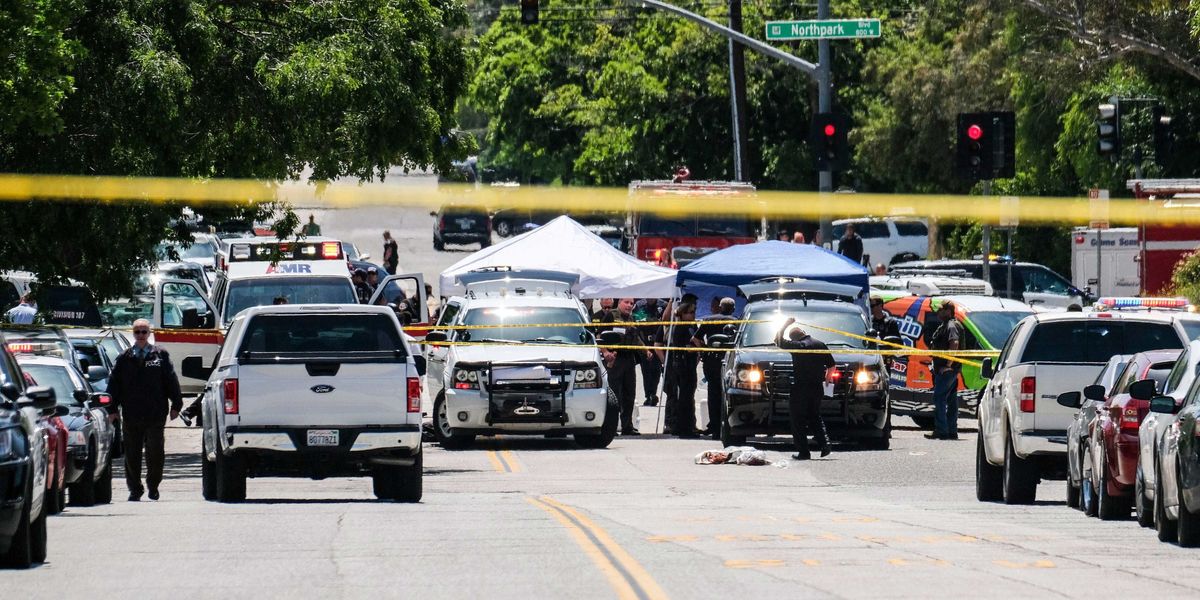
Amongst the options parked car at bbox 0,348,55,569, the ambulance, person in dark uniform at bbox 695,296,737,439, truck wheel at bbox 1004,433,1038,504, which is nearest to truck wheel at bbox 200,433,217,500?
parked car at bbox 0,348,55,569

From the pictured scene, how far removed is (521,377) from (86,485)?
7.75 meters

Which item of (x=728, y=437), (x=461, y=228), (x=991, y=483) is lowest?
(x=728, y=437)

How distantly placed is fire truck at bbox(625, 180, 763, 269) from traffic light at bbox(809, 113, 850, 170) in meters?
9.17

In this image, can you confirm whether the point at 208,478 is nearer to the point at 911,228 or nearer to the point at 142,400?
the point at 142,400

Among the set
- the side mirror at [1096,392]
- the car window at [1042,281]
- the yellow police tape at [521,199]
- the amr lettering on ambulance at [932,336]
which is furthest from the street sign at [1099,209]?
the side mirror at [1096,392]

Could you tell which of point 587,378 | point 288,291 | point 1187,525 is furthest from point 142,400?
point 288,291

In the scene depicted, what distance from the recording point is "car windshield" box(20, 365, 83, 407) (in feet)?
Result: 60.8

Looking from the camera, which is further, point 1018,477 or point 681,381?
point 681,381

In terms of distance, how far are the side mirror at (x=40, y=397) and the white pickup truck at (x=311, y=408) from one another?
432 centimetres

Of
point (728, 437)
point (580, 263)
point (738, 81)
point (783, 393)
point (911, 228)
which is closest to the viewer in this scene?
point (783, 393)

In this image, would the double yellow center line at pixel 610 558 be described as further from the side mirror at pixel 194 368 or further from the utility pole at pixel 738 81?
the utility pole at pixel 738 81

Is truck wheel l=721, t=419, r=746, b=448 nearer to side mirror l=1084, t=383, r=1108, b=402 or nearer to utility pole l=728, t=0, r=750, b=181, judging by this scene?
side mirror l=1084, t=383, r=1108, b=402

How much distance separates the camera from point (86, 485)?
17844mm

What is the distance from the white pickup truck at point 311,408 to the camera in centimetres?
1753
